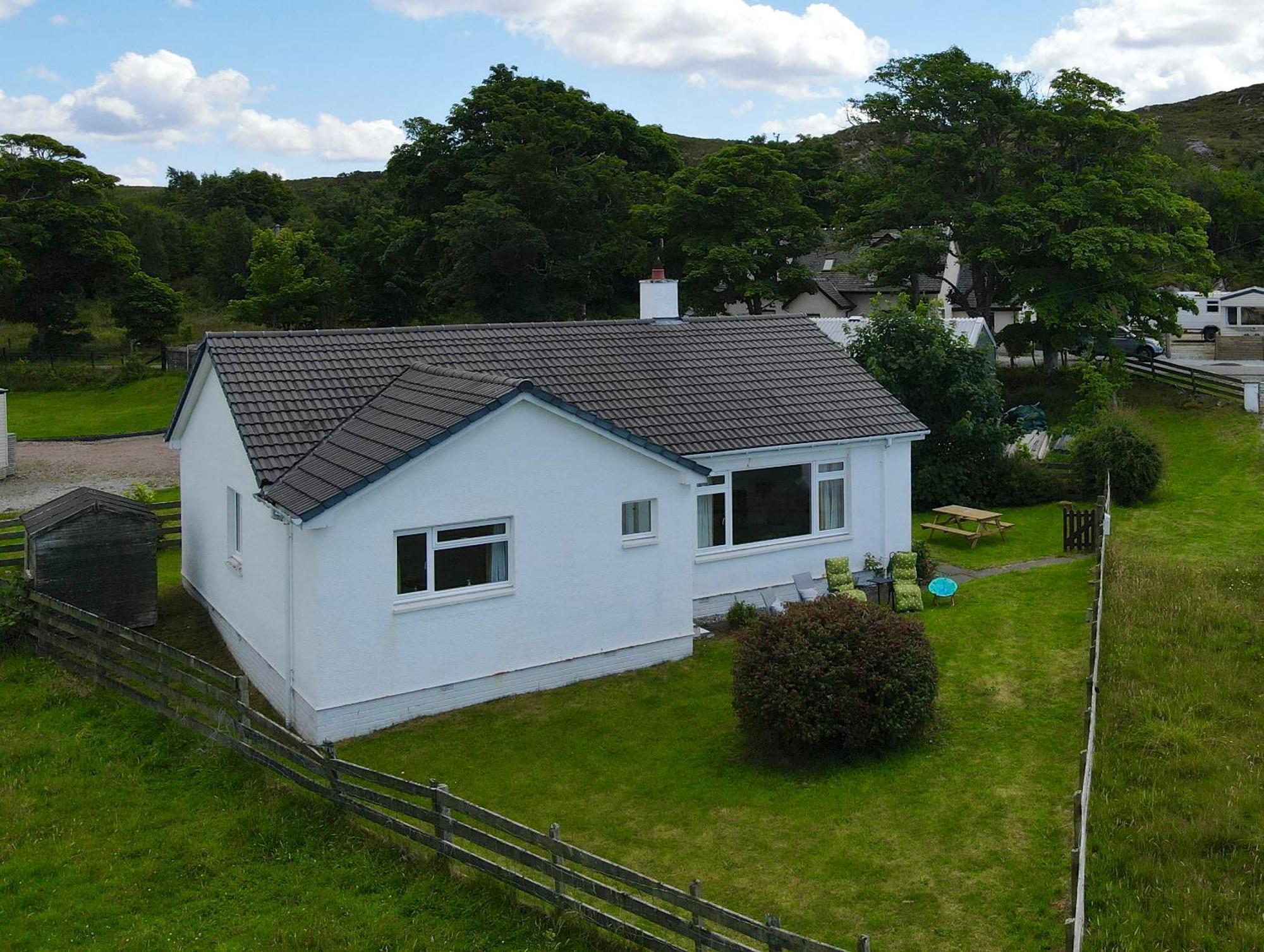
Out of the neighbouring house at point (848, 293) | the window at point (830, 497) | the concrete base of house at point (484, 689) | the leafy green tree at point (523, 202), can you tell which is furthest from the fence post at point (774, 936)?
the leafy green tree at point (523, 202)

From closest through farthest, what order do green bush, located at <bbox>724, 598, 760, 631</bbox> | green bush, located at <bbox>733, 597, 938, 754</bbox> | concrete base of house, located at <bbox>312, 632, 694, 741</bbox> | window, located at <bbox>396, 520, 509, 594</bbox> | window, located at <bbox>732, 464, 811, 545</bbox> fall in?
green bush, located at <bbox>733, 597, 938, 754</bbox> → concrete base of house, located at <bbox>312, 632, 694, 741</bbox> → window, located at <bbox>396, 520, 509, 594</bbox> → green bush, located at <bbox>724, 598, 760, 631</bbox> → window, located at <bbox>732, 464, 811, 545</bbox>

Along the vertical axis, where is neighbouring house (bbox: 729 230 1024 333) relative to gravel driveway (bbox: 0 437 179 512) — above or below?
above

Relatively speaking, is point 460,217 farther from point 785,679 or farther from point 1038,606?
point 785,679

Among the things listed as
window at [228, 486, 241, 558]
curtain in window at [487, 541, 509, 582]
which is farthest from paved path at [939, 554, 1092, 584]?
window at [228, 486, 241, 558]

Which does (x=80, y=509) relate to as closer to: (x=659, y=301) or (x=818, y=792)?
(x=659, y=301)

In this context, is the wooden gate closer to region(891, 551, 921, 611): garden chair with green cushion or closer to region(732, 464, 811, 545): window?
region(891, 551, 921, 611): garden chair with green cushion

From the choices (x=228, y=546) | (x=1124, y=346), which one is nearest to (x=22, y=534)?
(x=228, y=546)

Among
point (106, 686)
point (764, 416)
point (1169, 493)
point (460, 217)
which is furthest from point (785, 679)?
point (460, 217)
